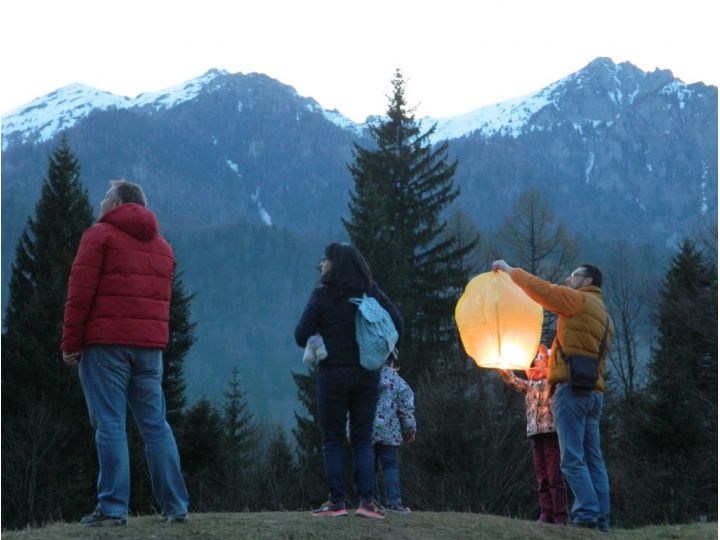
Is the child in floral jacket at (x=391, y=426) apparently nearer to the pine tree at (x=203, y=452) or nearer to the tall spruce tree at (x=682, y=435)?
the tall spruce tree at (x=682, y=435)

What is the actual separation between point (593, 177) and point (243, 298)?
272 ft

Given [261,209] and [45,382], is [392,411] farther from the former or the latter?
[261,209]

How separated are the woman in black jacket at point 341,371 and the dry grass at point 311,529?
0.38m

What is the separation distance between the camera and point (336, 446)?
24.9 feet

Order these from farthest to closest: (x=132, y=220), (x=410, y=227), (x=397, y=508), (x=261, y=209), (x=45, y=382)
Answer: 1. (x=261, y=209)
2. (x=410, y=227)
3. (x=45, y=382)
4. (x=397, y=508)
5. (x=132, y=220)

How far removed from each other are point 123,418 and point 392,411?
10.7 ft

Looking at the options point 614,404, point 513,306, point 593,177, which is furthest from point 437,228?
point 593,177

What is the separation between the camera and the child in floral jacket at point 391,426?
361 inches

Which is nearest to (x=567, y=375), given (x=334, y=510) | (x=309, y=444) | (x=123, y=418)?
(x=334, y=510)

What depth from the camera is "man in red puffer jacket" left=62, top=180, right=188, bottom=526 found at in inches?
260

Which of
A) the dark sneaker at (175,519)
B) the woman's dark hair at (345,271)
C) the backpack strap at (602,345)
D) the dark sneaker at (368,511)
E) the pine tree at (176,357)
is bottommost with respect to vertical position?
the dark sneaker at (368,511)

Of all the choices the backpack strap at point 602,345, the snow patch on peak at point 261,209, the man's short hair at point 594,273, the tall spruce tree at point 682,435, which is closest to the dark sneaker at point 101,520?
the backpack strap at point 602,345

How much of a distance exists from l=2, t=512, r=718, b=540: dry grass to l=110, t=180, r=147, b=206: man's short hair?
7.41ft

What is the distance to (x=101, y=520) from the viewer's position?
687 cm
